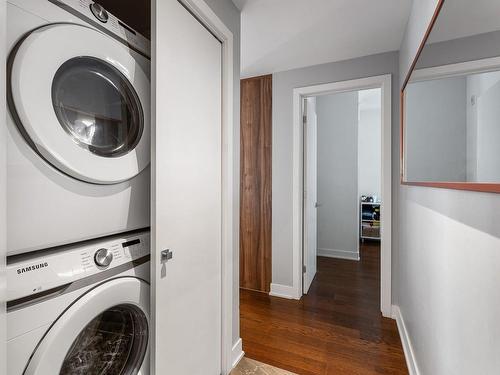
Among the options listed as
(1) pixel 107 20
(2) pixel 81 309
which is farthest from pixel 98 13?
(2) pixel 81 309

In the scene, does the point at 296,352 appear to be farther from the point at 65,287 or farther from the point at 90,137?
the point at 90,137

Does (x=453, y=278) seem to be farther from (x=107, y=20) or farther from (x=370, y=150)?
(x=370, y=150)

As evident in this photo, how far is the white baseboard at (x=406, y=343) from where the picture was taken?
1.59 metres

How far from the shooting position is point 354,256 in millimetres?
4102

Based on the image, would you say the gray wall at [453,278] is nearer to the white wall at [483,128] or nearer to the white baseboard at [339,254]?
the white wall at [483,128]

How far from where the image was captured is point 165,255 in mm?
1136

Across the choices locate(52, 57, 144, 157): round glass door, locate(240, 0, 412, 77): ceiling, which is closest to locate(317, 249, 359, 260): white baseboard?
locate(240, 0, 412, 77): ceiling

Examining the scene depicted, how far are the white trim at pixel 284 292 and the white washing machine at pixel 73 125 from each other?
2.02 m

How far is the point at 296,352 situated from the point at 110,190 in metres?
1.72

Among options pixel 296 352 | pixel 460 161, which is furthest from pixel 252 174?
pixel 460 161

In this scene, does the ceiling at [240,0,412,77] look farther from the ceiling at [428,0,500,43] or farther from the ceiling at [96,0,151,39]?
the ceiling at [428,0,500,43]

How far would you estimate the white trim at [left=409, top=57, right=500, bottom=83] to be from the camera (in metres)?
0.62

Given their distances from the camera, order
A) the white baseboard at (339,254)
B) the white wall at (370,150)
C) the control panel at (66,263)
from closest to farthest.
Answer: the control panel at (66,263), the white baseboard at (339,254), the white wall at (370,150)

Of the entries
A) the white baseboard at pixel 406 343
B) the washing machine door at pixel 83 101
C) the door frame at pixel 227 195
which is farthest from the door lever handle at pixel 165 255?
the white baseboard at pixel 406 343
